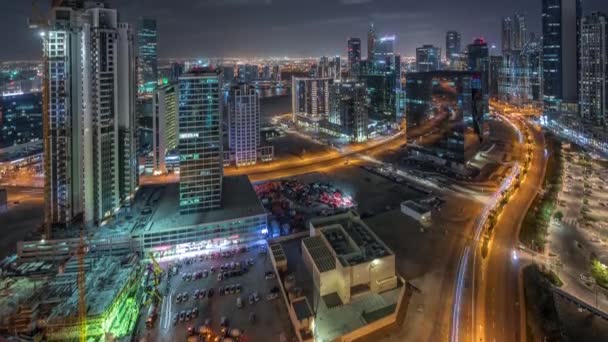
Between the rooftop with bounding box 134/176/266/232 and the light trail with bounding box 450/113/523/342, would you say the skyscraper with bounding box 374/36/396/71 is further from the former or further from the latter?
the rooftop with bounding box 134/176/266/232

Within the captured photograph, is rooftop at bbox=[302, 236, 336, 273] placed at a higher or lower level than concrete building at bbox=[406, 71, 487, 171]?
lower

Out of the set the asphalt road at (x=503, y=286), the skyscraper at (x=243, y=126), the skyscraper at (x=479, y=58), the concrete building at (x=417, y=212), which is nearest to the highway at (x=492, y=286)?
the asphalt road at (x=503, y=286)

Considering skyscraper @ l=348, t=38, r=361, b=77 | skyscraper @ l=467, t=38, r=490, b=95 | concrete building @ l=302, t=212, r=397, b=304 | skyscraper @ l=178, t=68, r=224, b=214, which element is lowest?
concrete building @ l=302, t=212, r=397, b=304

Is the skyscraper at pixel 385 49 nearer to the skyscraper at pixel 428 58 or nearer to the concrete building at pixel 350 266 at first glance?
the skyscraper at pixel 428 58

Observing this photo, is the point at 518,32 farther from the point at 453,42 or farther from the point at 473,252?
the point at 473,252

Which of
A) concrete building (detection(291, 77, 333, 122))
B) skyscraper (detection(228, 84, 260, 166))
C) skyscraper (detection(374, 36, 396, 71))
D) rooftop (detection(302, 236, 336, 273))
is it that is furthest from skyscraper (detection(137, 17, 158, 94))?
rooftop (detection(302, 236, 336, 273))

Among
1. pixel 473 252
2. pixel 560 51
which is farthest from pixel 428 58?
pixel 473 252
